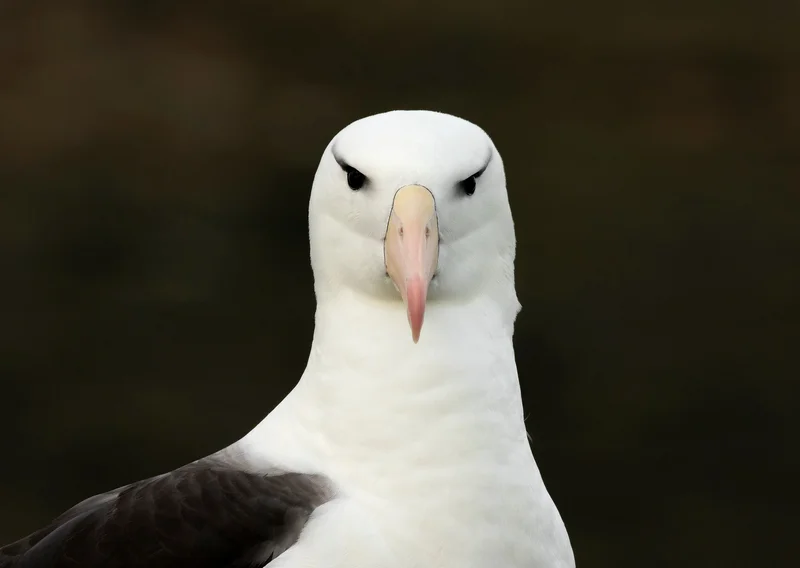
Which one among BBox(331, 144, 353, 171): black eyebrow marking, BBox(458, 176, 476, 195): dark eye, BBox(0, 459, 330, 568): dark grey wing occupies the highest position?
BBox(331, 144, 353, 171): black eyebrow marking

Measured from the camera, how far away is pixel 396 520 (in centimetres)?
170

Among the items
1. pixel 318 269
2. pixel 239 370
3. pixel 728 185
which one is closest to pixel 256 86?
pixel 239 370

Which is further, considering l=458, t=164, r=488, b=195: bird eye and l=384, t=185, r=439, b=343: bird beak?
l=458, t=164, r=488, b=195: bird eye

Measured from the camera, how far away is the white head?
1690 millimetres

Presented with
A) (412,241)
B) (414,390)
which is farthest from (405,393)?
(412,241)

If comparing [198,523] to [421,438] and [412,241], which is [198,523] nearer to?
[421,438]

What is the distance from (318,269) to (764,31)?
8.35 feet

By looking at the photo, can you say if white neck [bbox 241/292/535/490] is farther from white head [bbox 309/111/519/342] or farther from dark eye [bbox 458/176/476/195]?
dark eye [bbox 458/176/476/195]

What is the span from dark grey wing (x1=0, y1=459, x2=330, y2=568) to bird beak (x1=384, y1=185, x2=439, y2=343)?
28cm

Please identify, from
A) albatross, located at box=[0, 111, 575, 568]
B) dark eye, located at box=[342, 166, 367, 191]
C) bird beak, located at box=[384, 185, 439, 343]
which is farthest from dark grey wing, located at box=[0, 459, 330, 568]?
dark eye, located at box=[342, 166, 367, 191]

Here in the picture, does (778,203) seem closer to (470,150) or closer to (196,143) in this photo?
(196,143)

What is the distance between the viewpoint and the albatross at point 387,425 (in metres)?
1.70

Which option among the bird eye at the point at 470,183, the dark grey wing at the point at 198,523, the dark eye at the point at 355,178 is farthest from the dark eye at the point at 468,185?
the dark grey wing at the point at 198,523

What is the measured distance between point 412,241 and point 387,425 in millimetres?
261
